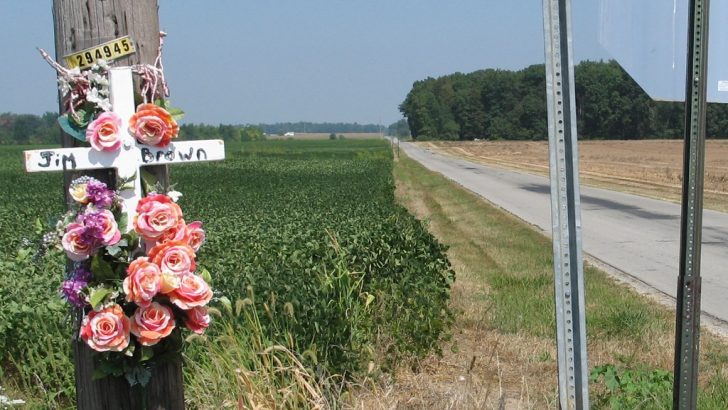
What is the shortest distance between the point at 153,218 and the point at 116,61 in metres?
0.58

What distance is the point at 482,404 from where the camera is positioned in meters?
4.05

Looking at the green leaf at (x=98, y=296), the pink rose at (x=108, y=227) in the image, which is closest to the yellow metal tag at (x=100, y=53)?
the pink rose at (x=108, y=227)

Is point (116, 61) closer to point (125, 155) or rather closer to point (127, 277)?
point (125, 155)

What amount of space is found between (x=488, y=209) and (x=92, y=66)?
19.9m

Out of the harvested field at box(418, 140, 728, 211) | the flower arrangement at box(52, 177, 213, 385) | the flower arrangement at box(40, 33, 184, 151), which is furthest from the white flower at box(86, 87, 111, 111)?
the harvested field at box(418, 140, 728, 211)

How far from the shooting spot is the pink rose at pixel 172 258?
2.79 m

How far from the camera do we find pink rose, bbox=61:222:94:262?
278 centimetres

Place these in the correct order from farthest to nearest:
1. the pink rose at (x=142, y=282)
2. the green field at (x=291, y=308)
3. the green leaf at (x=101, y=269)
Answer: the green field at (x=291, y=308) → the green leaf at (x=101, y=269) → the pink rose at (x=142, y=282)

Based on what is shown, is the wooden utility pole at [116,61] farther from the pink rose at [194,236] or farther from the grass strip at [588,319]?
the grass strip at [588,319]

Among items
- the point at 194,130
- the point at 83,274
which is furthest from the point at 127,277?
the point at 194,130

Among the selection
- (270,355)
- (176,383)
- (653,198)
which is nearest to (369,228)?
(270,355)

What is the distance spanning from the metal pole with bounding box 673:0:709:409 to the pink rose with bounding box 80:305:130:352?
1.98 meters

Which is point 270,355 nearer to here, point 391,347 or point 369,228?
point 391,347

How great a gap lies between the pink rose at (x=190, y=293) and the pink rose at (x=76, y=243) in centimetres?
31
